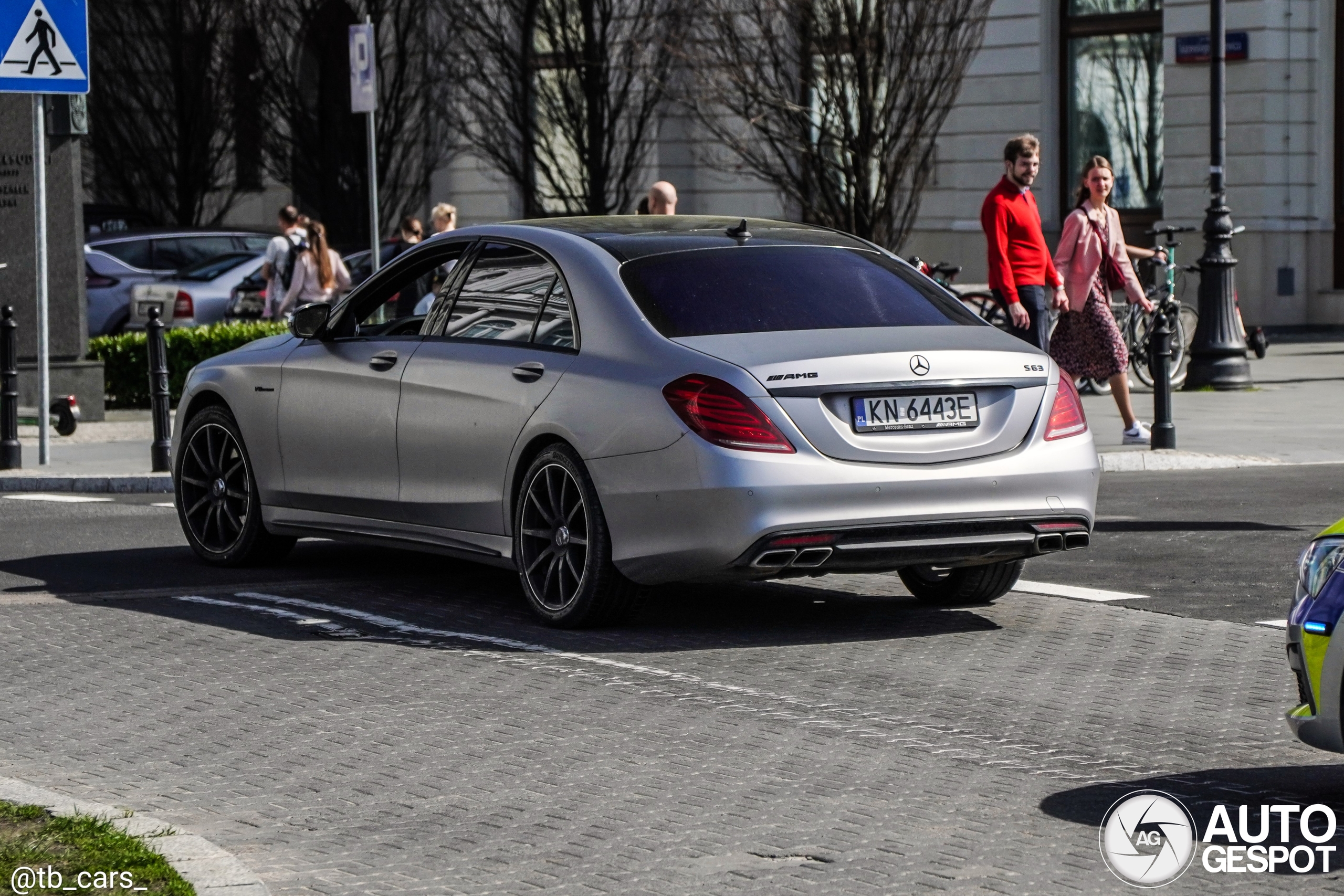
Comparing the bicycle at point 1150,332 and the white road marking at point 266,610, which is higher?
the bicycle at point 1150,332

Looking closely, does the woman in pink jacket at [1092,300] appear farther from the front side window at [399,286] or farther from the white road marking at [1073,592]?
the front side window at [399,286]

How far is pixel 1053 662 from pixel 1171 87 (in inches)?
925

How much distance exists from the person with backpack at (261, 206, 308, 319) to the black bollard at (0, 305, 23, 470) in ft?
18.3

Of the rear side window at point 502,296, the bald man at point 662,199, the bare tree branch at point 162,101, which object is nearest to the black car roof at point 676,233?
the rear side window at point 502,296

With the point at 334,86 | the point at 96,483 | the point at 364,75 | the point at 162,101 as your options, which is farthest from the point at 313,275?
the point at 162,101

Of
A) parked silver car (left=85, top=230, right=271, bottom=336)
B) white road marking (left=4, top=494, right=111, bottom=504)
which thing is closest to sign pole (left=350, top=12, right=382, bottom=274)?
white road marking (left=4, top=494, right=111, bottom=504)

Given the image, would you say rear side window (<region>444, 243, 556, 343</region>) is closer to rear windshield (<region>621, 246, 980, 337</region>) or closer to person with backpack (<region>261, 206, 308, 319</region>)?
rear windshield (<region>621, 246, 980, 337</region>)

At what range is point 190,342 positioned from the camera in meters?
20.2

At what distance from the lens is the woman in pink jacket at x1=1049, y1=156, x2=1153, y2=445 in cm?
1495

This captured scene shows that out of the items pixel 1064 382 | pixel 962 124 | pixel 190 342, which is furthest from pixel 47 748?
pixel 962 124

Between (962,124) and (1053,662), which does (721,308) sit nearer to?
(1053,662)

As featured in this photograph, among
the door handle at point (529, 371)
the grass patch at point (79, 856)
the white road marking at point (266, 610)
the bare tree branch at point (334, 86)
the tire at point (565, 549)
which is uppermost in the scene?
the bare tree branch at point (334, 86)

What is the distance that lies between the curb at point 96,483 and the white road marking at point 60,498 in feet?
0.78

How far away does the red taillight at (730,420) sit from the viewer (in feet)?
25.5
